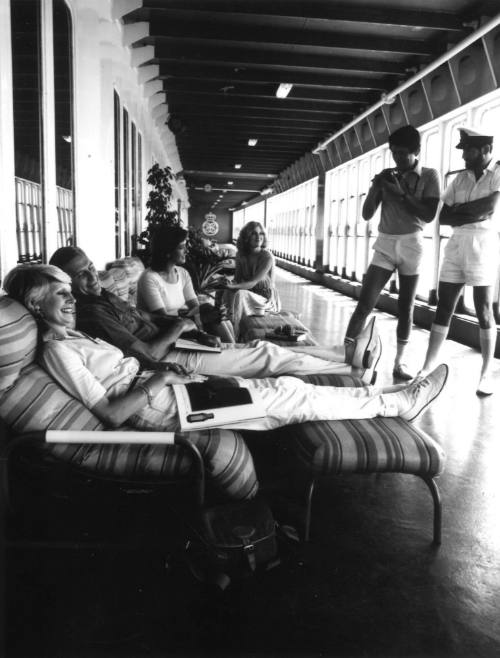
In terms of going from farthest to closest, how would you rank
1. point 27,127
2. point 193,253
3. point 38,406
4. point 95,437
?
point 193,253 < point 27,127 < point 38,406 < point 95,437

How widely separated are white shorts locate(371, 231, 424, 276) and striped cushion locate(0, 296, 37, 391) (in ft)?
11.0

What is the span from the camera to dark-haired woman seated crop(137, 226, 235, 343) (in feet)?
12.8

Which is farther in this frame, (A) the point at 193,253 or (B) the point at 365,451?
(A) the point at 193,253

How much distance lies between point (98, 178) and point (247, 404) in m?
4.30

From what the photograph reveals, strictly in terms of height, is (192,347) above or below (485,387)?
above

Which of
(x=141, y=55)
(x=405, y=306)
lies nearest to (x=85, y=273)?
(x=405, y=306)

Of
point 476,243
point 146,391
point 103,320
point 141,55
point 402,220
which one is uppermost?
point 141,55

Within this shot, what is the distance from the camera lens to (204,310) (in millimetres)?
4160

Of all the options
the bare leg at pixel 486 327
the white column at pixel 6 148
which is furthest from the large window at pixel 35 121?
the bare leg at pixel 486 327

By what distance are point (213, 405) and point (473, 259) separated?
2.79m

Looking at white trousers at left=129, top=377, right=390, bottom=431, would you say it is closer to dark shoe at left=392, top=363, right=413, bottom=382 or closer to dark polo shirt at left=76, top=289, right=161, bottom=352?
dark polo shirt at left=76, top=289, right=161, bottom=352

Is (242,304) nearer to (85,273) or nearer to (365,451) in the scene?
(85,273)

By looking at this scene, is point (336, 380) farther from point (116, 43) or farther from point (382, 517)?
point (116, 43)

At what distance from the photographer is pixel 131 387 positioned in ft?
7.93
